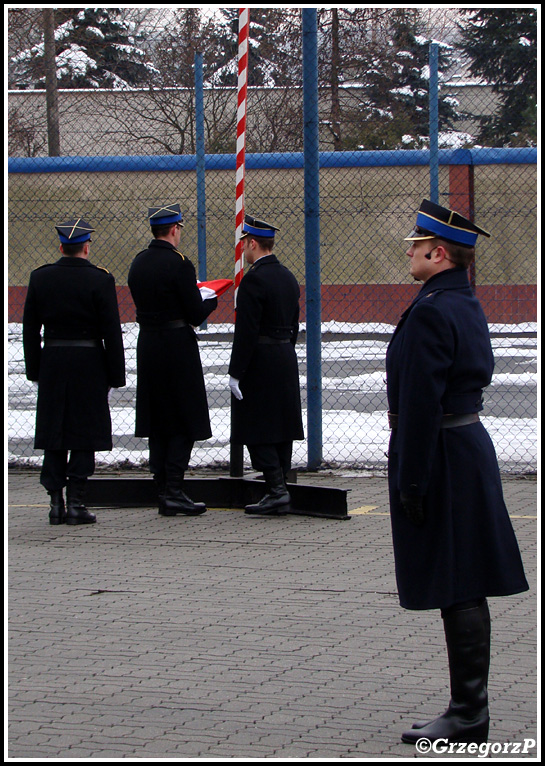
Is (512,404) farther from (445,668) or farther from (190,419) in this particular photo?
(445,668)

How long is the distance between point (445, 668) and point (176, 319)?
3.73 metres

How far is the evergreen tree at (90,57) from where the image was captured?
31.0 m

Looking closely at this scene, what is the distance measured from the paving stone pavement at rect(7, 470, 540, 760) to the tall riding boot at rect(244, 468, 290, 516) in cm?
17

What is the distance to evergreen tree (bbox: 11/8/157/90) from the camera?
3098cm

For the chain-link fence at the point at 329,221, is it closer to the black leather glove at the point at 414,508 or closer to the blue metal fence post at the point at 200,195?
the blue metal fence post at the point at 200,195

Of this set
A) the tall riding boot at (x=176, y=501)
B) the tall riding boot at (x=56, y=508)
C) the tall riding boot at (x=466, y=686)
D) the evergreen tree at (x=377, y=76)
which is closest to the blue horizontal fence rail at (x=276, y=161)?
the evergreen tree at (x=377, y=76)

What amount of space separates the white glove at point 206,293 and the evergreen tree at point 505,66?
21483 millimetres

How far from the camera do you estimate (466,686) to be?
12.8 ft

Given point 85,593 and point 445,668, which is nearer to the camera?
point 445,668

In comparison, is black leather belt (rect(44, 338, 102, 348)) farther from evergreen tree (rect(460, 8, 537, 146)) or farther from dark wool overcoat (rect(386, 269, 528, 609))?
evergreen tree (rect(460, 8, 537, 146))

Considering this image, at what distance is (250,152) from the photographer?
65.9ft

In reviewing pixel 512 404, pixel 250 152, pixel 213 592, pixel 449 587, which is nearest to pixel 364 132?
pixel 250 152

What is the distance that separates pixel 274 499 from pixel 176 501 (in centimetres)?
68

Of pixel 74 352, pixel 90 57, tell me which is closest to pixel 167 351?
pixel 74 352
